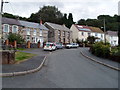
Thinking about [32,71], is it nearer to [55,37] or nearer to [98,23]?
[55,37]

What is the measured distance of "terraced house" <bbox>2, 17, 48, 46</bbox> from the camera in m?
37.1

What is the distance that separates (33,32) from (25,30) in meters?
2.89

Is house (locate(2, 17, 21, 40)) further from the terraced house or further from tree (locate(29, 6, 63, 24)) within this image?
tree (locate(29, 6, 63, 24))

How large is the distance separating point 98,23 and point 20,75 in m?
80.3

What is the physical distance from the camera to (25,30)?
1640 inches

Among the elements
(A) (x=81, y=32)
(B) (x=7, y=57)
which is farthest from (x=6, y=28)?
A: (A) (x=81, y=32)

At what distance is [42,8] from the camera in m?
76.9

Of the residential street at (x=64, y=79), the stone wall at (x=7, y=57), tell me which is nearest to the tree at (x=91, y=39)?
the residential street at (x=64, y=79)

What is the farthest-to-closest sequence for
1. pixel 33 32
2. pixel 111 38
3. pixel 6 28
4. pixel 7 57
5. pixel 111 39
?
pixel 111 39
pixel 111 38
pixel 33 32
pixel 6 28
pixel 7 57

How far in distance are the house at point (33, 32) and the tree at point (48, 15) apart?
20.7 meters

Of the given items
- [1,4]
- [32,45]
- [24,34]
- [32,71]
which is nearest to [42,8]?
[24,34]

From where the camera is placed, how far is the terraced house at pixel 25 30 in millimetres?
37072

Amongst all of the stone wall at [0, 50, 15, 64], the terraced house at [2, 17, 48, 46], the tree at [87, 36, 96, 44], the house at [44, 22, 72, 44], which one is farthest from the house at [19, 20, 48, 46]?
the stone wall at [0, 50, 15, 64]

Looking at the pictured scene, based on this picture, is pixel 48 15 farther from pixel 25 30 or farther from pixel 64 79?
pixel 64 79
